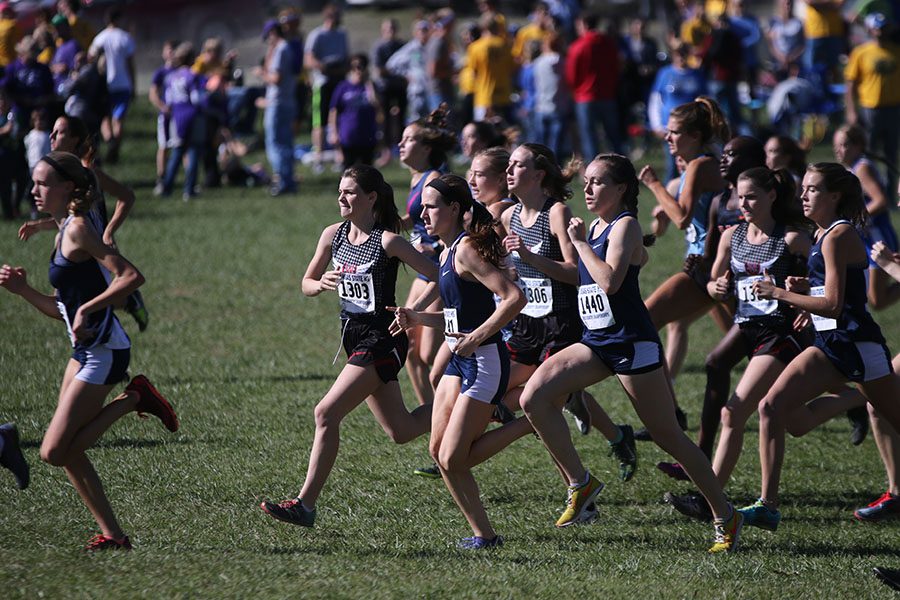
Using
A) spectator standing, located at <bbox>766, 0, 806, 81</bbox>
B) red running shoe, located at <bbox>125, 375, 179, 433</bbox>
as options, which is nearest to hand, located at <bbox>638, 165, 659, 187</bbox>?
red running shoe, located at <bbox>125, 375, 179, 433</bbox>

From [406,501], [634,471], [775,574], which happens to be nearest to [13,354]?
[406,501]

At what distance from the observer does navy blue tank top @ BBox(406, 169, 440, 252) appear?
25.0 ft

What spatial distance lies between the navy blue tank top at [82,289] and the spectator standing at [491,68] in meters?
12.6

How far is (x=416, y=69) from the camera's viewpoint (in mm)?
20047

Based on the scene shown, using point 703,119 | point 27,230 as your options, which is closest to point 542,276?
point 703,119

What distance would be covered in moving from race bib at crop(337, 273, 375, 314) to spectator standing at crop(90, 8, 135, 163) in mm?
12013

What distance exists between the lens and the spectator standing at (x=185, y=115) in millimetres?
16828

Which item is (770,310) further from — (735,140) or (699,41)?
(699,41)

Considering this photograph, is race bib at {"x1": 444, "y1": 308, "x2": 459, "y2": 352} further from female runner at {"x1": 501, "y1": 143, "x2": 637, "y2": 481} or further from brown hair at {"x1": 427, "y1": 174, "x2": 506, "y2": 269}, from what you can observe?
female runner at {"x1": 501, "y1": 143, "x2": 637, "y2": 481}

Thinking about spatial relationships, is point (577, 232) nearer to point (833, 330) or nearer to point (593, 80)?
point (833, 330)

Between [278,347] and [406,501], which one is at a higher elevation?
[406,501]

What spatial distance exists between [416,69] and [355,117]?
3792 mm

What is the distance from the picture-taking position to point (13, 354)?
10.1 metres

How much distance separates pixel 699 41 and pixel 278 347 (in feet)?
37.7
